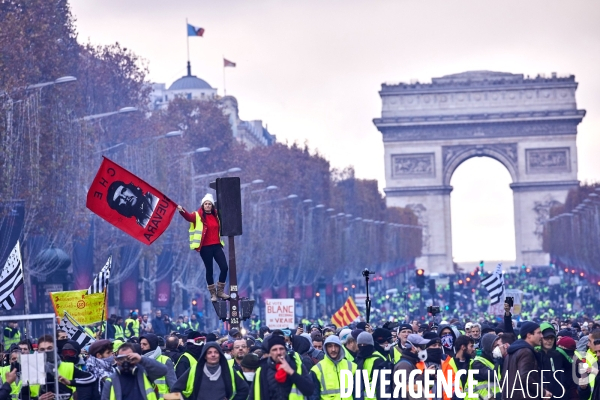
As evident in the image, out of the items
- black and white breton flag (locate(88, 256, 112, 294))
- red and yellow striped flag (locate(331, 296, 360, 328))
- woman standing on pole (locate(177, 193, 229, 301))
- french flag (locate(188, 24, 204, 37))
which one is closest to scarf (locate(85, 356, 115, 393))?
woman standing on pole (locate(177, 193, 229, 301))

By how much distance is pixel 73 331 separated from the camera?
2308 centimetres

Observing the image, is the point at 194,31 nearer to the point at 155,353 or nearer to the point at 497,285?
the point at 497,285

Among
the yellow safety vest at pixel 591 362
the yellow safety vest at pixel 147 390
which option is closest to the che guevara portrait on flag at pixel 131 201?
the yellow safety vest at pixel 147 390

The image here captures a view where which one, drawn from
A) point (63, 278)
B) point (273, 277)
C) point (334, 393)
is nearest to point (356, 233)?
point (273, 277)

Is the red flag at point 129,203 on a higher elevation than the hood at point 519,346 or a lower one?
higher

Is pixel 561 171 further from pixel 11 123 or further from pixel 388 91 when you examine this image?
pixel 11 123

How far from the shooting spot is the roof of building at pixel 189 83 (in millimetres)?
140250

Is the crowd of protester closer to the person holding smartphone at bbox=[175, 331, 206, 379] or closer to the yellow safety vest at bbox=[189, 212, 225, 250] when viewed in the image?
the person holding smartphone at bbox=[175, 331, 206, 379]

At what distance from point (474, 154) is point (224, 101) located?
21.7 metres

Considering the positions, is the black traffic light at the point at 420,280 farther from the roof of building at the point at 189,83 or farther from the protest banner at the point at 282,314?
the roof of building at the point at 189,83

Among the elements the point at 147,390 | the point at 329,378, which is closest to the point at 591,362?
the point at 329,378

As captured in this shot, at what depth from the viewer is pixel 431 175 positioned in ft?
438

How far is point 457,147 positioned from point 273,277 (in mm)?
57754

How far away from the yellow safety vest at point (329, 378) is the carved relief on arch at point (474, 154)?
116 metres
